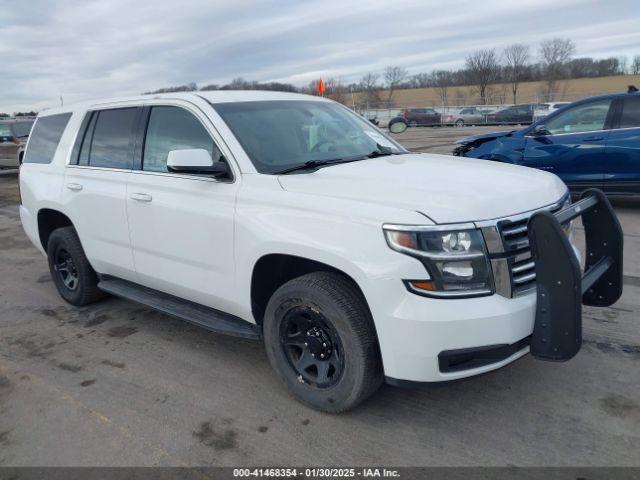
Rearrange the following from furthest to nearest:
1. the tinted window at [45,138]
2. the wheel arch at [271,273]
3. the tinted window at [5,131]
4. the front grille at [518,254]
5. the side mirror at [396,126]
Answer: the tinted window at [5,131], the side mirror at [396,126], the tinted window at [45,138], the wheel arch at [271,273], the front grille at [518,254]

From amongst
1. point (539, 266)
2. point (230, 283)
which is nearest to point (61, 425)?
point (230, 283)

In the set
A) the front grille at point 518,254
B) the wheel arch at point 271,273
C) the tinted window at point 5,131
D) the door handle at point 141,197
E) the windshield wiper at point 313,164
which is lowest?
the wheel arch at point 271,273

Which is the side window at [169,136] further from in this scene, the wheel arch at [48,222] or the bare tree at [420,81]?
the bare tree at [420,81]

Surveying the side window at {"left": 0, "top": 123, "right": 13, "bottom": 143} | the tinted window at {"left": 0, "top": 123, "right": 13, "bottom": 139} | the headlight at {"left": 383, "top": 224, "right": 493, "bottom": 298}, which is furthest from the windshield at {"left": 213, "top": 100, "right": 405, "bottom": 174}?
the tinted window at {"left": 0, "top": 123, "right": 13, "bottom": 139}

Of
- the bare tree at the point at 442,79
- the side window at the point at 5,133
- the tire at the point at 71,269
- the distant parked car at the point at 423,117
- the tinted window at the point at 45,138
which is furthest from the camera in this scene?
the bare tree at the point at 442,79

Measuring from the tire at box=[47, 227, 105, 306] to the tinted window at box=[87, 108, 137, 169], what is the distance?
0.82 metres

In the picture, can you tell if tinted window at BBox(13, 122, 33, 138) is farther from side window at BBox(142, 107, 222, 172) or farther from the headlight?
the headlight

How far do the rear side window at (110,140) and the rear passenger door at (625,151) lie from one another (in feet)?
22.2

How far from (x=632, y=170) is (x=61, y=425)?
7.85m

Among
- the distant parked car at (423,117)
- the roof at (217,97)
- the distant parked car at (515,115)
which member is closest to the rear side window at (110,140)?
the roof at (217,97)

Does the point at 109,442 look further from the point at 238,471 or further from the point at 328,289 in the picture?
the point at 328,289

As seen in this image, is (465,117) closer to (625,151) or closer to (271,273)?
(625,151)

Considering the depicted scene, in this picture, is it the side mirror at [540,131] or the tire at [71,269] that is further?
the side mirror at [540,131]

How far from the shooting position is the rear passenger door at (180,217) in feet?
12.0
